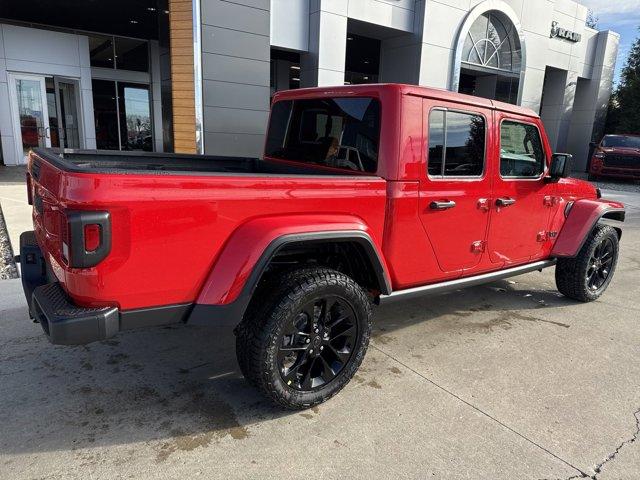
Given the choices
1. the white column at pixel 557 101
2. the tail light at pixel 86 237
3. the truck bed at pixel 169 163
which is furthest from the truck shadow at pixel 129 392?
the white column at pixel 557 101

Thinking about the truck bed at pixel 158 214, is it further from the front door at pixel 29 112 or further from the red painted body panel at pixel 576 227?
the front door at pixel 29 112

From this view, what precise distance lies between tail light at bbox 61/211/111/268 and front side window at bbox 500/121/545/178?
3.00 metres

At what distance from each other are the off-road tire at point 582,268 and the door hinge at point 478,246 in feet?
5.03

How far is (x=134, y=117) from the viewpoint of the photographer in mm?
16875

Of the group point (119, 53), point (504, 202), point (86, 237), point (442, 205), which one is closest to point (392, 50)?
point (119, 53)

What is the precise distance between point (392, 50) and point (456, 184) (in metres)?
11.5

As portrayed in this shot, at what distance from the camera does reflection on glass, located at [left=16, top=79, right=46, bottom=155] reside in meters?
13.7

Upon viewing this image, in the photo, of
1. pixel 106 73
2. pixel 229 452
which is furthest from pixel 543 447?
pixel 106 73

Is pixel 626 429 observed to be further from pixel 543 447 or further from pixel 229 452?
pixel 229 452

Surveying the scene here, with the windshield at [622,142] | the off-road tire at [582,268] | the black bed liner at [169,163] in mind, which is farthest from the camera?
the windshield at [622,142]

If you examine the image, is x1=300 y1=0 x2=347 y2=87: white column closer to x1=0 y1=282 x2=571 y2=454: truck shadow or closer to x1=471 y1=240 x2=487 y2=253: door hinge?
x1=471 y1=240 x2=487 y2=253: door hinge

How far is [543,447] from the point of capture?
8.29 ft

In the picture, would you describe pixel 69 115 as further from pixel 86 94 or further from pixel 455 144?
pixel 455 144

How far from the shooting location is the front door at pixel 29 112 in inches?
535
